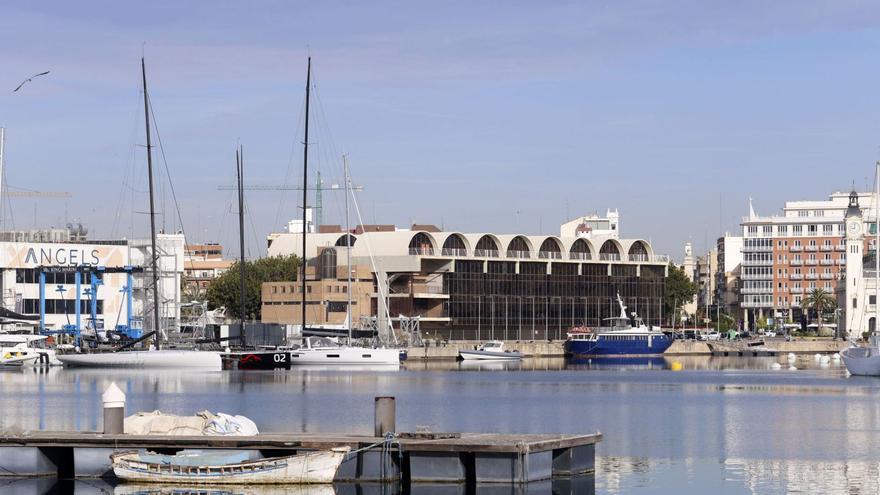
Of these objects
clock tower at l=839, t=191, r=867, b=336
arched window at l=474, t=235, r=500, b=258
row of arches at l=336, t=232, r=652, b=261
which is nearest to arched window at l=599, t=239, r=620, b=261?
row of arches at l=336, t=232, r=652, b=261

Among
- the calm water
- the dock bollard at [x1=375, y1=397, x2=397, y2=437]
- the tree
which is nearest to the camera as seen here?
the dock bollard at [x1=375, y1=397, x2=397, y2=437]

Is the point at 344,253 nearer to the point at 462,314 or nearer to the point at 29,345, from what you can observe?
the point at 462,314

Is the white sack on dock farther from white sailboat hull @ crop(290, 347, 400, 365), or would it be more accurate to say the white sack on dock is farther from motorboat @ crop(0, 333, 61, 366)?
motorboat @ crop(0, 333, 61, 366)

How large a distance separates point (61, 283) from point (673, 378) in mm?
66868

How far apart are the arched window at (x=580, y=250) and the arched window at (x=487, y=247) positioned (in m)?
12.0

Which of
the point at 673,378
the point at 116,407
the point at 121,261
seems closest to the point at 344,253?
the point at 121,261

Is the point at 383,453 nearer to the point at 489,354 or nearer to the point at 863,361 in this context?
the point at 863,361

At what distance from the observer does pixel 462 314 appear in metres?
175

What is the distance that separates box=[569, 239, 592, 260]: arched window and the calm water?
217 feet

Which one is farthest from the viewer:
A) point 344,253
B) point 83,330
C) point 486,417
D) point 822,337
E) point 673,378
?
point 822,337

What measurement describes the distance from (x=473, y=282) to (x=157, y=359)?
71.9 metres

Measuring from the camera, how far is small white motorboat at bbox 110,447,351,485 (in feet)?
123

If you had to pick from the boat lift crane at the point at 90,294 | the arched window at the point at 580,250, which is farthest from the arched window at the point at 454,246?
the boat lift crane at the point at 90,294

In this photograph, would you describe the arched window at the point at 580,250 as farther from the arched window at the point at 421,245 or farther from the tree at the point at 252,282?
the tree at the point at 252,282
